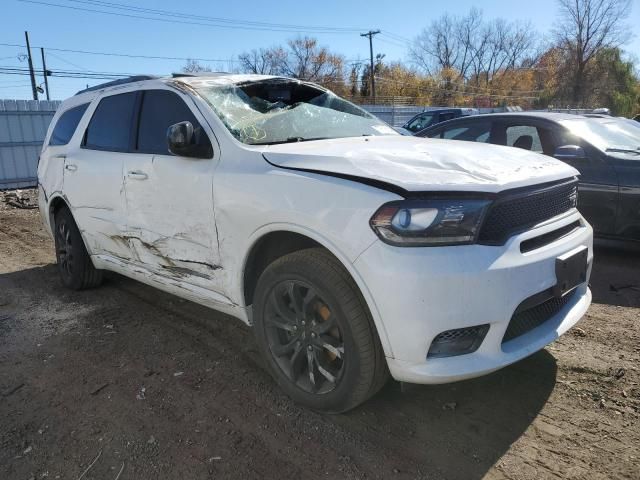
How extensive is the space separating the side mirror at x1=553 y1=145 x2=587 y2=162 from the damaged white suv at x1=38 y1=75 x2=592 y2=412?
2416 mm

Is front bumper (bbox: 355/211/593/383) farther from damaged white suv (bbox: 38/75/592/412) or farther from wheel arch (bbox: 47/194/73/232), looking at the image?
wheel arch (bbox: 47/194/73/232)

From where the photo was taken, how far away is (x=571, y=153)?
5.36 meters

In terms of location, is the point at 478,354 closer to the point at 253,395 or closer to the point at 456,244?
the point at 456,244

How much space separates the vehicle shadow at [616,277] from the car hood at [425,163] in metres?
1.84

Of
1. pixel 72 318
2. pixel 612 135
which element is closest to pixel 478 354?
pixel 72 318

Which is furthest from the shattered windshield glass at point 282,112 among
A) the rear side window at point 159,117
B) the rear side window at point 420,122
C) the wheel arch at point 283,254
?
the rear side window at point 420,122

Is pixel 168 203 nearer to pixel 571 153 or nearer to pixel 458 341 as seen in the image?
pixel 458 341

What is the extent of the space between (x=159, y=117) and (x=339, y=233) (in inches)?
79.5

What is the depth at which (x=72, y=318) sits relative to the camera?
439cm

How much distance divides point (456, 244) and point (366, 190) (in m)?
0.48

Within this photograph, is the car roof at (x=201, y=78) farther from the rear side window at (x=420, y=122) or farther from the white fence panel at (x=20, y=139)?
the rear side window at (x=420, y=122)

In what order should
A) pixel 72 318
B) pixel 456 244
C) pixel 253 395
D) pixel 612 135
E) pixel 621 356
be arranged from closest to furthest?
pixel 456 244 < pixel 253 395 < pixel 621 356 < pixel 72 318 < pixel 612 135

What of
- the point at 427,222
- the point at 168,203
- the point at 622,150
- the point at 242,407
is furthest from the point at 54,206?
the point at 622,150

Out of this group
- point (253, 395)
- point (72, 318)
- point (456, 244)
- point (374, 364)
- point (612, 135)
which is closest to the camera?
point (456, 244)
